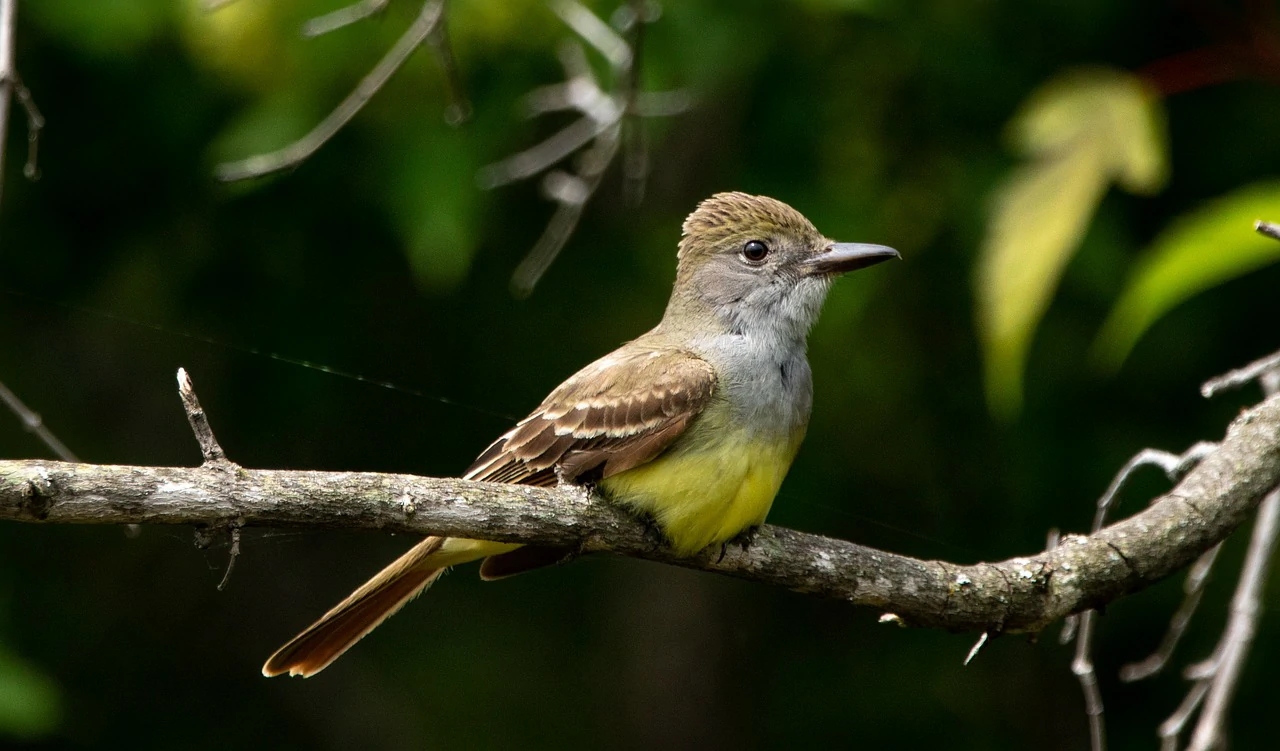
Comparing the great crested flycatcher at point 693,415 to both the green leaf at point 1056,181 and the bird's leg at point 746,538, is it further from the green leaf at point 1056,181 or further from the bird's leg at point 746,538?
the green leaf at point 1056,181

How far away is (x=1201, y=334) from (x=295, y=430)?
Answer: 159 inches

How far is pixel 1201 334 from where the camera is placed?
601 cm

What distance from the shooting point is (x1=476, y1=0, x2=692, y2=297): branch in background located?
4.93 m

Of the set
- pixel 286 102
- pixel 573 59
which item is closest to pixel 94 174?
pixel 286 102

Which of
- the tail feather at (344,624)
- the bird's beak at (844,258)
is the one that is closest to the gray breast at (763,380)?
the bird's beak at (844,258)

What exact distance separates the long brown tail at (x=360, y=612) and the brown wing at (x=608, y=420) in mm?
302

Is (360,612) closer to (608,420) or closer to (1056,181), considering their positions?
(608,420)

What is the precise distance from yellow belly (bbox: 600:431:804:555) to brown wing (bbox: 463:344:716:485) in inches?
2.4

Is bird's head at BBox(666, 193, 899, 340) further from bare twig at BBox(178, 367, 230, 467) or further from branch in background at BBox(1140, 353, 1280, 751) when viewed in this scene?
bare twig at BBox(178, 367, 230, 467)

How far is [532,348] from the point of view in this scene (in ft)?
20.7

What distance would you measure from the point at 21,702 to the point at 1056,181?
3.65 metres

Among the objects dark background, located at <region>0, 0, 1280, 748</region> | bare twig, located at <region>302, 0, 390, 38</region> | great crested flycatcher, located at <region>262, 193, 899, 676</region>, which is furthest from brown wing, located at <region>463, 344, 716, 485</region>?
bare twig, located at <region>302, 0, 390, 38</region>

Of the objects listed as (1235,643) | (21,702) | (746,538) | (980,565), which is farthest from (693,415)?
(21,702)

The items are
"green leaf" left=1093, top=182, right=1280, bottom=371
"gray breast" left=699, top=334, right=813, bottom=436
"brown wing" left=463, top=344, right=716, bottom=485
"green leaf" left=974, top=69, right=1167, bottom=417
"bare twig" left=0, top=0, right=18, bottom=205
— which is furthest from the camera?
"gray breast" left=699, top=334, right=813, bottom=436
